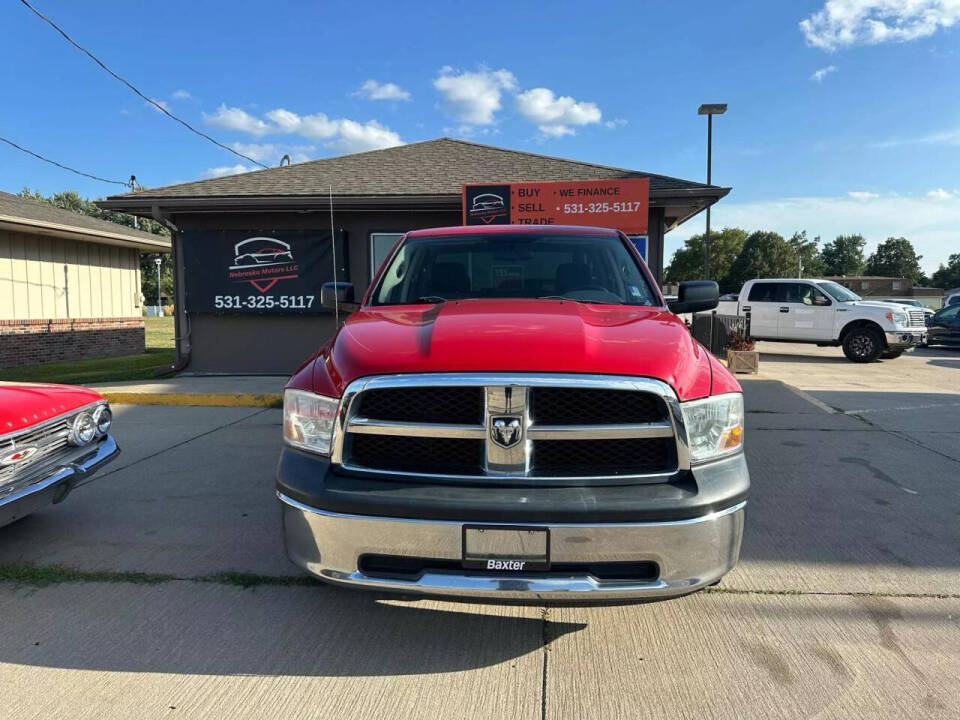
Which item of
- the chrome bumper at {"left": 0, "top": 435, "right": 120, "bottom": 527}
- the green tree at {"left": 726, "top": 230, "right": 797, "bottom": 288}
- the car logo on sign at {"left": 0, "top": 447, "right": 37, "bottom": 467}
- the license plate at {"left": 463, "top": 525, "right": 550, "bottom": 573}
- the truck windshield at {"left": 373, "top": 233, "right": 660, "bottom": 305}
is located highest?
the green tree at {"left": 726, "top": 230, "right": 797, "bottom": 288}

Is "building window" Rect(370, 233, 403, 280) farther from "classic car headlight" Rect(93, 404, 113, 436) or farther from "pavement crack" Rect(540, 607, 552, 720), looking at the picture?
"pavement crack" Rect(540, 607, 552, 720)

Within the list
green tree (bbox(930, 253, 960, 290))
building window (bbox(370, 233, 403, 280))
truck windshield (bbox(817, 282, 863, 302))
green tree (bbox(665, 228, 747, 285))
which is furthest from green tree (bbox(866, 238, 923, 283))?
building window (bbox(370, 233, 403, 280))

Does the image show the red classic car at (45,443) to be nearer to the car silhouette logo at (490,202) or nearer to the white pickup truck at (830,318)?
the car silhouette logo at (490,202)

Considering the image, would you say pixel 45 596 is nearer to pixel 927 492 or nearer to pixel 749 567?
pixel 749 567

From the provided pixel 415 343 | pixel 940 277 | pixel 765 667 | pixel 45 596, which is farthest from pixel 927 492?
pixel 940 277

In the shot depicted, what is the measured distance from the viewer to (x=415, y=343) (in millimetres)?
2449

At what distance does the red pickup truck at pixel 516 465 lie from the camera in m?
2.11

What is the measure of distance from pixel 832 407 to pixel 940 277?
337 feet

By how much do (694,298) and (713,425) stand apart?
1648 millimetres

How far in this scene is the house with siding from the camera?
13055mm

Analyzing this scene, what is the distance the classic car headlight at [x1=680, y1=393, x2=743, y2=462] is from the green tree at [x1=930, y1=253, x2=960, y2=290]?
3905 inches

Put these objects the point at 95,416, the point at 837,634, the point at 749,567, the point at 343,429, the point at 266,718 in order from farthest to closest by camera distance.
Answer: the point at 95,416
the point at 749,567
the point at 837,634
the point at 343,429
the point at 266,718

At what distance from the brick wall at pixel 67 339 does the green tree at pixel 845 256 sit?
11659 centimetres

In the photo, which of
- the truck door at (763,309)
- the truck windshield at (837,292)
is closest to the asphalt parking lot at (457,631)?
the truck windshield at (837,292)
